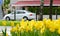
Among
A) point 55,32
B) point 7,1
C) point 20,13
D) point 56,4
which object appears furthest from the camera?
point 7,1

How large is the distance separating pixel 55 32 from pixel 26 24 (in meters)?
0.89

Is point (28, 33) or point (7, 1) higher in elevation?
point (28, 33)

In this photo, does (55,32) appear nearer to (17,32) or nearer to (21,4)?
(17,32)

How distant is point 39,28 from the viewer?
598cm

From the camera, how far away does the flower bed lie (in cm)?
543

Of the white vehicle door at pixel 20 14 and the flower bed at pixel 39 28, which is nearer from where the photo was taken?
the flower bed at pixel 39 28

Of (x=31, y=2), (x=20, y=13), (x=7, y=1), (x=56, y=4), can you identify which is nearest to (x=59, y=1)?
(x=56, y=4)

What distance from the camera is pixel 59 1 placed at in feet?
133

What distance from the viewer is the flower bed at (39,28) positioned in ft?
17.8

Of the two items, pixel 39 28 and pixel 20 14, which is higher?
pixel 39 28

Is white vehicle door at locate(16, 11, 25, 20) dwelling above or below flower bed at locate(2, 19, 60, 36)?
below

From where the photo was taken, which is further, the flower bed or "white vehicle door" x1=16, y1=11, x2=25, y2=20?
"white vehicle door" x1=16, y1=11, x2=25, y2=20

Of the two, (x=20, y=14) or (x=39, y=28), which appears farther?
(x=20, y=14)

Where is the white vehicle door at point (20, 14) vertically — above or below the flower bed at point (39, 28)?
below
